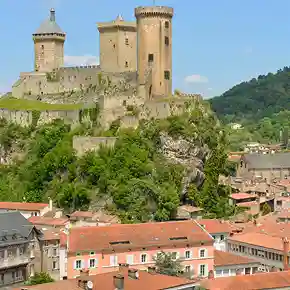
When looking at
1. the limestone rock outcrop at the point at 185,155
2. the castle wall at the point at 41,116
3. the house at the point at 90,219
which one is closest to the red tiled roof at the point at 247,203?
the limestone rock outcrop at the point at 185,155

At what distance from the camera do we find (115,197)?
231 ft

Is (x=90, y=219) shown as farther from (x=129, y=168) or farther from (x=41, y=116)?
(x=41, y=116)

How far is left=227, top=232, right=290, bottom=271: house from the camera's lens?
5607cm

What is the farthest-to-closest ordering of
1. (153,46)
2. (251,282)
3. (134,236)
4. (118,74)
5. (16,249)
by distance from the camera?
(118,74)
(153,46)
(134,236)
(16,249)
(251,282)

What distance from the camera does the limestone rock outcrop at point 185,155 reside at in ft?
248

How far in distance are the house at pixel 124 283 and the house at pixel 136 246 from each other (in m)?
7.70

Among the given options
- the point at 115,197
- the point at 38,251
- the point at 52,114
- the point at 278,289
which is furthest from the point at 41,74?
the point at 278,289

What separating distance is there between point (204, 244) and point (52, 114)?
100 ft

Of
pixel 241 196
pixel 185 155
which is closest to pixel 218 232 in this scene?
pixel 185 155

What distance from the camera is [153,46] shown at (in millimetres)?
78750

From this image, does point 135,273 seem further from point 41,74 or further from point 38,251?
point 41,74

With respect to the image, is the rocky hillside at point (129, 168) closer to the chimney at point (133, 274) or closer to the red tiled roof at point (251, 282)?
the red tiled roof at point (251, 282)

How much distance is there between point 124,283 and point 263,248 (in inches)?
823

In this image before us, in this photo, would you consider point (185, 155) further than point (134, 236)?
Yes
